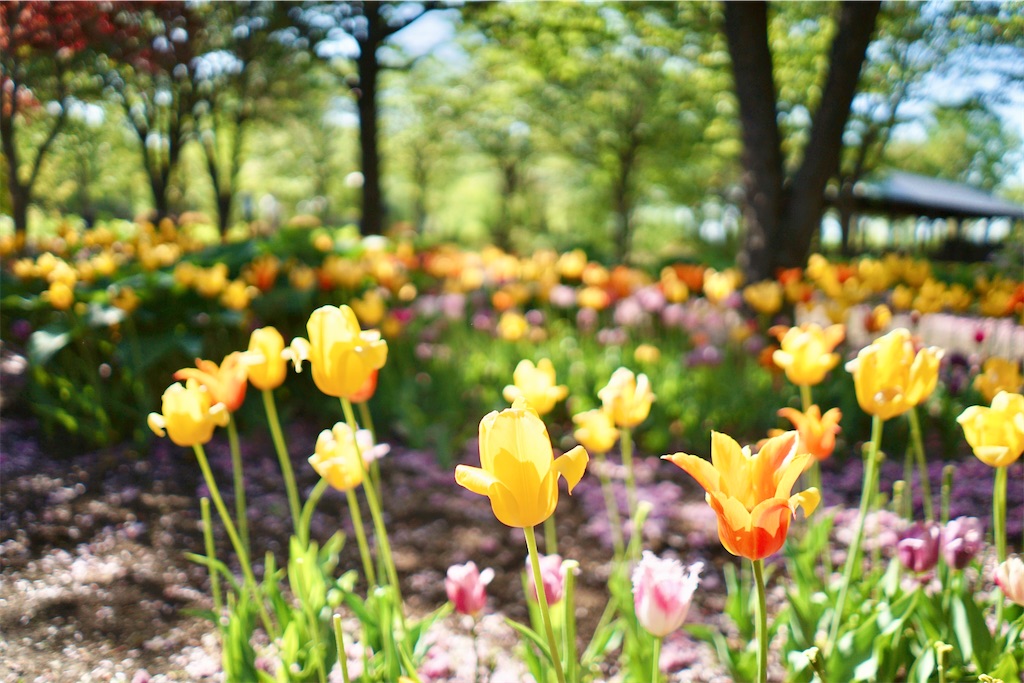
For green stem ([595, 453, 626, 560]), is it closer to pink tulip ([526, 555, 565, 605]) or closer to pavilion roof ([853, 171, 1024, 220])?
pink tulip ([526, 555, 565, 605])

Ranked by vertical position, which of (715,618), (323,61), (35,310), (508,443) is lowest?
(715,618)

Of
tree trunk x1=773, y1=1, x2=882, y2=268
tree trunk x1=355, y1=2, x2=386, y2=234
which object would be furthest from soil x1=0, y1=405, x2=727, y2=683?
tree trunk x1=773, y1=1, x2=882, y2=268

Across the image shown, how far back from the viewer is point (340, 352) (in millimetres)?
1011

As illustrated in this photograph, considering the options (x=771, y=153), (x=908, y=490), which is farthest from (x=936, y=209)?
(x=908, y=490)

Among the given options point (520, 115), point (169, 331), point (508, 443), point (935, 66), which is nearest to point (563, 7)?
point (935, 66)

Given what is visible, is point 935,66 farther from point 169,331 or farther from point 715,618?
point 169,331

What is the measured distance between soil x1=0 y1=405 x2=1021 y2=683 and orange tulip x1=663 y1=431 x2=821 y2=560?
2.61 feet

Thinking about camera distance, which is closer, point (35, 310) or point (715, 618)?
point (715, 618)

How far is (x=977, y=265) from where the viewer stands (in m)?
2.71

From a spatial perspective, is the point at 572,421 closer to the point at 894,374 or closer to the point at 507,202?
the point at 894,374

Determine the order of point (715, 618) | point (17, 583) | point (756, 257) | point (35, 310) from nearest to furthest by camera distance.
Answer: point (17, 583), point (715, 618), point (35, 310), point (756, 257)

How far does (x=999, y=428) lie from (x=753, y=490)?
498 millimetres

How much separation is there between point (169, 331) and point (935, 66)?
305 centimetres

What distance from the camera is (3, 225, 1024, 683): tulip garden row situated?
0.96 m
